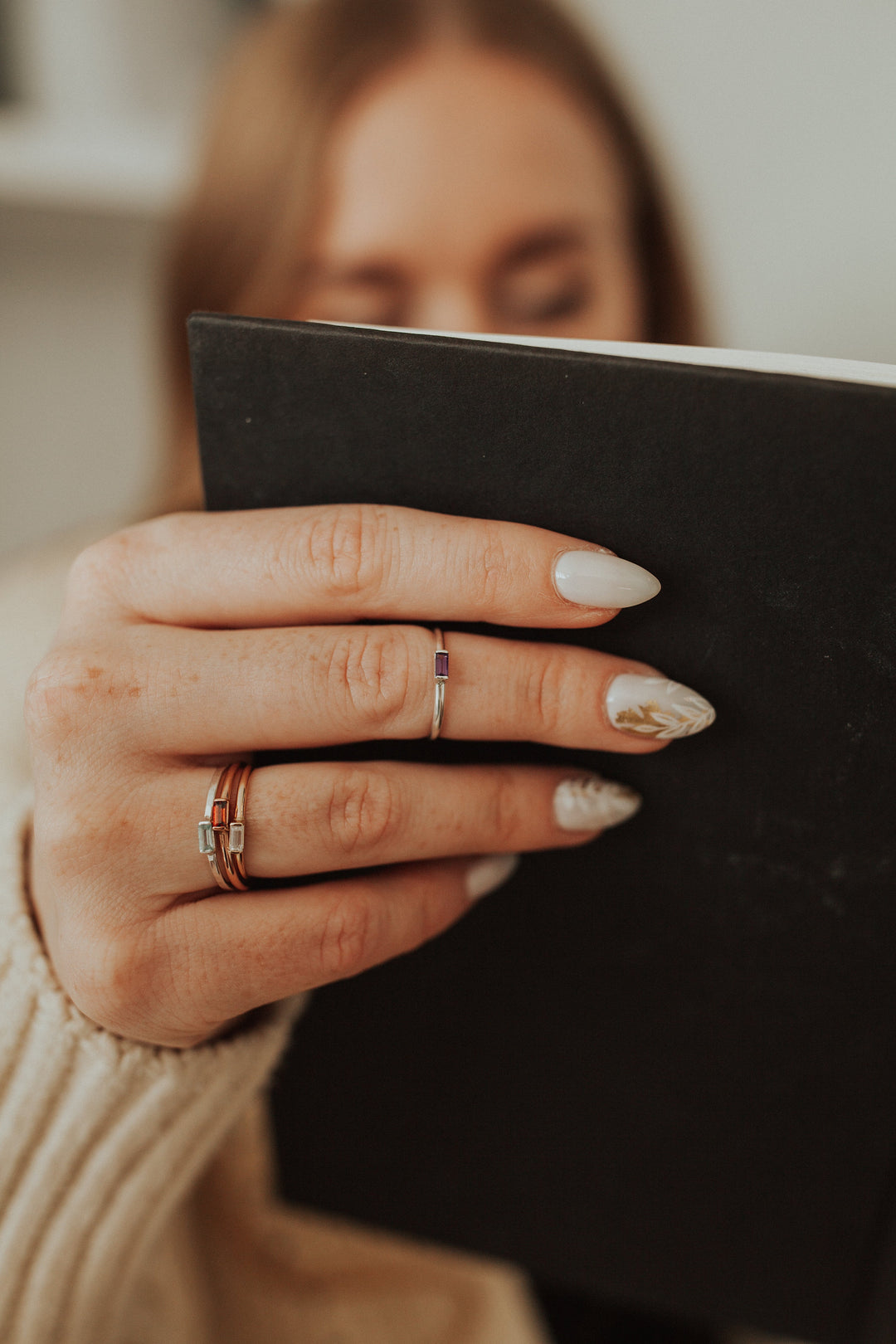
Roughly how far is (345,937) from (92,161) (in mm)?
1105

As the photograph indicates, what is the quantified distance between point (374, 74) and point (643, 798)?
33.2 inches

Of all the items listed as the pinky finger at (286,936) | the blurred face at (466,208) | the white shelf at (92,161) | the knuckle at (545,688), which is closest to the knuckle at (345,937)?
the pinky finger at (286,936)

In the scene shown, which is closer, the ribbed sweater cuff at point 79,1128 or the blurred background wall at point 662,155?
the ribbed sweater cuff at point 79,1128

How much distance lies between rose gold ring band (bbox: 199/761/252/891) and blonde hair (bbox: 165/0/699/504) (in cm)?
69

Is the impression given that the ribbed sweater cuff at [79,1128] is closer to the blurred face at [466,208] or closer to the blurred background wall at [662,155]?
the blurred face at [466,208]

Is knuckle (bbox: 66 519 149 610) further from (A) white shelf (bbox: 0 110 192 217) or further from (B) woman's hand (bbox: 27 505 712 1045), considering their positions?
(A) white shelf (bbox: 0 110 192 217)

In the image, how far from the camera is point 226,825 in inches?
12.7

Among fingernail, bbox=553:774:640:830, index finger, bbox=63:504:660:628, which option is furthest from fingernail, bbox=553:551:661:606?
fingernail, bbox=553:774:640:830

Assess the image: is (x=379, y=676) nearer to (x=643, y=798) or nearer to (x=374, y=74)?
(x=643, y=798)

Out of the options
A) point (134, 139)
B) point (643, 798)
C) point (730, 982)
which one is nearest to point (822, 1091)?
point (730, 982)

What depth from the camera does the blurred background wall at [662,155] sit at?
783 mm

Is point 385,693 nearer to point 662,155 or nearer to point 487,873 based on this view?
point 487,873

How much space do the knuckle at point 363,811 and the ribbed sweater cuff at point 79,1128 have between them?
147 mm

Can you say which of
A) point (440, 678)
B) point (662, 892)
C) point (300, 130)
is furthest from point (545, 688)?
point (300, 130)
